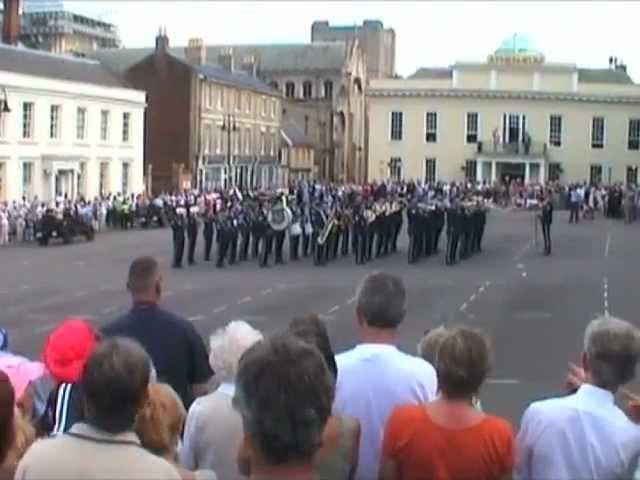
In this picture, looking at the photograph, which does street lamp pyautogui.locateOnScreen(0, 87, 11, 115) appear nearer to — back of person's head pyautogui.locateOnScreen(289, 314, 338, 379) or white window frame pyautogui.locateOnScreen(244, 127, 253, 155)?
white window frame pyautogui.locateOnScreen(244, 127, 253, 155)

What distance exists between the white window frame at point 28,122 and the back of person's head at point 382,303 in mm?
50777

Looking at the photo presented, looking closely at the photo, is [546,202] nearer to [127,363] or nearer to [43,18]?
[127,363]

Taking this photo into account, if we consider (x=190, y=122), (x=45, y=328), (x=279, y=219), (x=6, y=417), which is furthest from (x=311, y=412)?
(x=190, y=122)

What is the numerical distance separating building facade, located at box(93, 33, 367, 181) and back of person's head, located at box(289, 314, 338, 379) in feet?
327

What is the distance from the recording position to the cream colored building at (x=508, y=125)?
9812 centimetres

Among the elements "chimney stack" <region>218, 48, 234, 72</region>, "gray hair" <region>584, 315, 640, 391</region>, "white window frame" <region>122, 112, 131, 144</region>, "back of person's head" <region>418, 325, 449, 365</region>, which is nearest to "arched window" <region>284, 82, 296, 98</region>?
"chimney stack" <region>218, 48, 234, 72</region>

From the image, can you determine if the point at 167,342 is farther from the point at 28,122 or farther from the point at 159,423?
the point at 28,122

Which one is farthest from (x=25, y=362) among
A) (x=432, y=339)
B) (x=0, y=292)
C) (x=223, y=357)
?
(x=0, y=292)

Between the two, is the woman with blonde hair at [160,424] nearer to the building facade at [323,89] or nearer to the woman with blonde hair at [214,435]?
the woman with blonde hair at [214,435]

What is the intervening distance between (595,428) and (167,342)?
2.96 metres

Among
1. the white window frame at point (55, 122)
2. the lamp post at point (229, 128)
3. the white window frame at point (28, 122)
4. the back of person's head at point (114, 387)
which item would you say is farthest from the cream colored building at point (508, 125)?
the back of person's head at point (114, 387)

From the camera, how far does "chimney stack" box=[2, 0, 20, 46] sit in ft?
210

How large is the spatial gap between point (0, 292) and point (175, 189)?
4280 cm

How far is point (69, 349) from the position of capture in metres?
6.68
